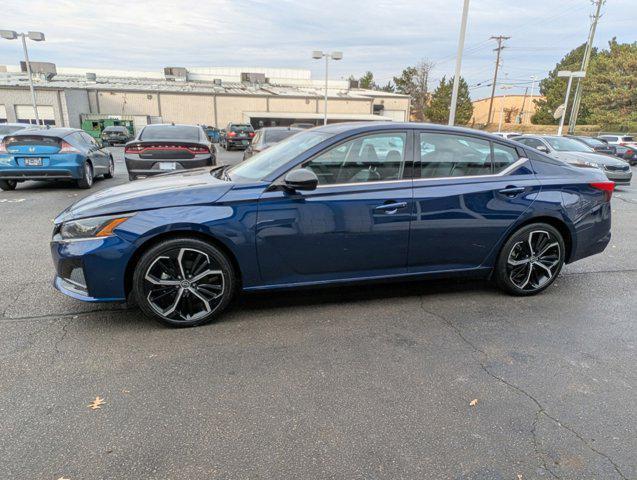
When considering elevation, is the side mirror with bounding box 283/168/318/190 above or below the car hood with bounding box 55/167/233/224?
above

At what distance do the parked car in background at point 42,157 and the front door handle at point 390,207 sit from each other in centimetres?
871

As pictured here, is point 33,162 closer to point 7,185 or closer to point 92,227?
point 7,185

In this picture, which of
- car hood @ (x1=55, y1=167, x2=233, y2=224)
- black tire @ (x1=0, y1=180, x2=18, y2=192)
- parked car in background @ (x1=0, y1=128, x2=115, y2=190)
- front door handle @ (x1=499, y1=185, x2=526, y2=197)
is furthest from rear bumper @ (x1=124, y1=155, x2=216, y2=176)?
front door handle @ (x1=499, y1=185, x2=526, y2=197)

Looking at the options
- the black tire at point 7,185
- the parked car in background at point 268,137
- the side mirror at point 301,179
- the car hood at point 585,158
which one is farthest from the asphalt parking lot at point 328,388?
the car hood at point 585,158

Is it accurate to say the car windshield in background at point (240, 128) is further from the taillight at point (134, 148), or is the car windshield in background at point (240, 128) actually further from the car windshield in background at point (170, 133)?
the taillight at point (134, 148)

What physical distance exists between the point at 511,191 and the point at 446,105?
6180cm

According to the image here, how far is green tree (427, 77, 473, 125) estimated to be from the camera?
200 ft

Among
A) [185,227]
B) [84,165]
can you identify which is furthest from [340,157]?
[84,165]

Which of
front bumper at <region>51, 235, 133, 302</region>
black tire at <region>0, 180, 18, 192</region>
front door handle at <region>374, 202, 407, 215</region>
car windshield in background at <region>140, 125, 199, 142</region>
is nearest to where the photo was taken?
front bumper at <region>51, 235, 133, 302</region>

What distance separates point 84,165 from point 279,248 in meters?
8.60

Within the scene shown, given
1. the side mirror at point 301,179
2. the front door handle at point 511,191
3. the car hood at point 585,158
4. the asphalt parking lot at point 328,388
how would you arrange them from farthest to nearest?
the car hood at point 585,158
the front door handle at point 511,191
the side mirror at point 301,179
the asphalt parking lot at point 328,388

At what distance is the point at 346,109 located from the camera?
52906mm

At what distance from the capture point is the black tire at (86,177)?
10304 mm

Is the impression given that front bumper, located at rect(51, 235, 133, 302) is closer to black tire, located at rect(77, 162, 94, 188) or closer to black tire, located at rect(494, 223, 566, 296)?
black tire, located at rect(494, 223, 566, 296)
